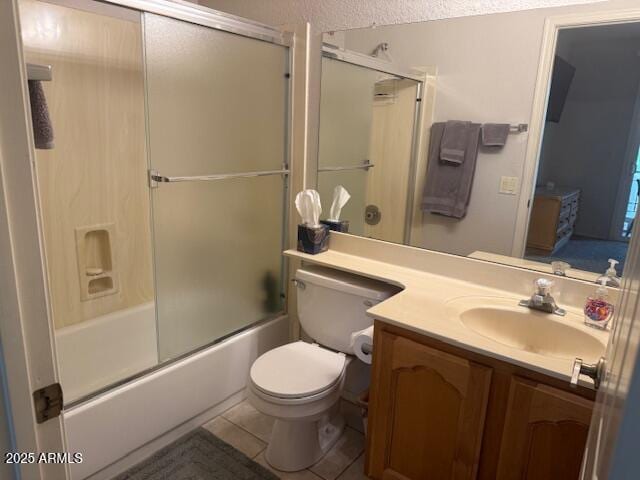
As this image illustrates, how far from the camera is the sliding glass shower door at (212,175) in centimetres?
182

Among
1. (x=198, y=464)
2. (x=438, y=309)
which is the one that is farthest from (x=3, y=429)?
(x=198, y=464)

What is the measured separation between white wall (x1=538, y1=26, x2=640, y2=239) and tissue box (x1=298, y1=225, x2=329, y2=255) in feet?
3.37

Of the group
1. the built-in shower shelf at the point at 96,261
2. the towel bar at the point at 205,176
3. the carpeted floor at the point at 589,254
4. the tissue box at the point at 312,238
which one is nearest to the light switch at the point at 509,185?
the carpeted floor at the point at 589,254

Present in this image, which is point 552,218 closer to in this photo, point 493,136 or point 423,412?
point 493,136

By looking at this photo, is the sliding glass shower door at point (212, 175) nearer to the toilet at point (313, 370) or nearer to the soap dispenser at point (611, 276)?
the toilet at point (313, 370)

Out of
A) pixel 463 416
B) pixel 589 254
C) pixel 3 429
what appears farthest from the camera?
pixel 589 254

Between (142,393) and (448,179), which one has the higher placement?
(448,179)

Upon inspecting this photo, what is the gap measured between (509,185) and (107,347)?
214cm

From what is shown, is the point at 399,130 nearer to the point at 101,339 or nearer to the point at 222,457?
the point at 222,457

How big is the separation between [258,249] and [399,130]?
95 centimetres

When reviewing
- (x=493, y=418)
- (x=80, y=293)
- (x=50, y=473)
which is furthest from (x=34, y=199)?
(x=80, y=293)

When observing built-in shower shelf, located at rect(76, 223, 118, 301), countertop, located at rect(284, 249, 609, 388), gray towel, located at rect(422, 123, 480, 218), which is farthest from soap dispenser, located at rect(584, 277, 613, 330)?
built-in shower shelf, located at rect(76, 223, 118, 301)

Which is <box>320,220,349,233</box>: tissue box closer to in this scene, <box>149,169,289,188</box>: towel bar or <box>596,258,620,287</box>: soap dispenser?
<box>149,169,289,188</box>: towel bar

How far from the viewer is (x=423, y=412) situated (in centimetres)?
148
